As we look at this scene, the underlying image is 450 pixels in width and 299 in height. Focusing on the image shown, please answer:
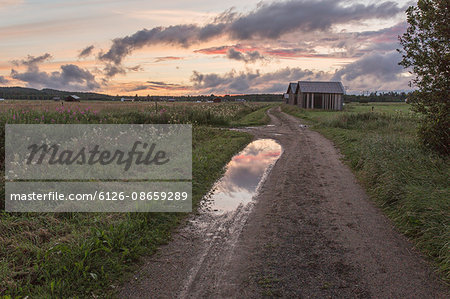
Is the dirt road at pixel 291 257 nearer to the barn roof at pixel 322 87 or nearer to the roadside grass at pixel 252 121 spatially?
the roadside grass at pixel 252 121

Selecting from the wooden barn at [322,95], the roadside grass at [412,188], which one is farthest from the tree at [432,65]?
the wooden barn at [322,95]

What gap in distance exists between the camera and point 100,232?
5.24 m

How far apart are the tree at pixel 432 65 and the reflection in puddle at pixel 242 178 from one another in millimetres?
5077

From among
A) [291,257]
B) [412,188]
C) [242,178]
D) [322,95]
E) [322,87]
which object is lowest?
[291,257]

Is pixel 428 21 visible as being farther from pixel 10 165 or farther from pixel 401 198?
pixel 10 165

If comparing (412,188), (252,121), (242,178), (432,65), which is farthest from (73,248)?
(252,121)

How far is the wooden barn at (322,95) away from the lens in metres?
48.5

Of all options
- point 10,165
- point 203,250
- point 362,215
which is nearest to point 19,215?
point 10,165

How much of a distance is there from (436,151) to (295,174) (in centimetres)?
415

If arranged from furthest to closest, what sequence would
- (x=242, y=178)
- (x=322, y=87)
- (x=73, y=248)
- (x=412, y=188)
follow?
(x=322, y=87), (x=242, y=178), (x=412, y=188), (x=73, y=248)

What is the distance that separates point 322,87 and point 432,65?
42.4 m

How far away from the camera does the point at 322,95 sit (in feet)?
161

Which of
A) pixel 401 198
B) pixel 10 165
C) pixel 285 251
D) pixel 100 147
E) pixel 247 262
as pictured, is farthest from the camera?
pixel 100 147

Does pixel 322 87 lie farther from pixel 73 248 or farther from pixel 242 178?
pixel 73 248
